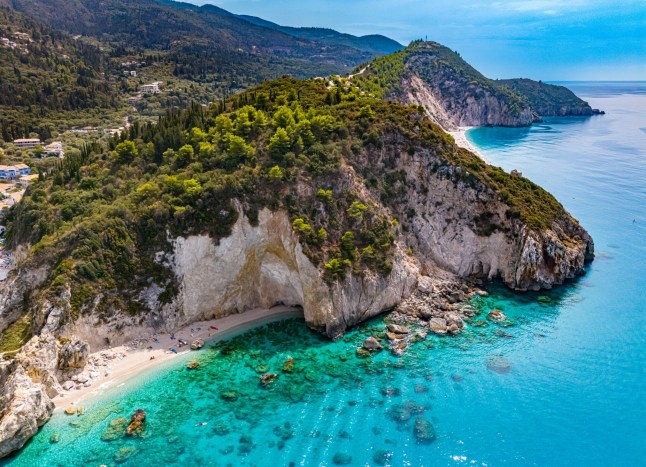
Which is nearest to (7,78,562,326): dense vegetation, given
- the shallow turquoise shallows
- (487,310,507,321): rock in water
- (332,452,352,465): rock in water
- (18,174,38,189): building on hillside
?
the shallow turquoise shallows

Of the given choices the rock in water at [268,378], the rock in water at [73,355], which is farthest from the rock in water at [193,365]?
the rock in water at [73,355]

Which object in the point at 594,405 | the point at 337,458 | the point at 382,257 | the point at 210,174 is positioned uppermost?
the point at 210,174

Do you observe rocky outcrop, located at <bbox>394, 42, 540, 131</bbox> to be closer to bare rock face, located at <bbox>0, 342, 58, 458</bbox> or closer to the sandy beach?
the sandy beach

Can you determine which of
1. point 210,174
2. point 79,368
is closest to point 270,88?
point 210,174

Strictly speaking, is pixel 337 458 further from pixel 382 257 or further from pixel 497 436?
pixel 382 257

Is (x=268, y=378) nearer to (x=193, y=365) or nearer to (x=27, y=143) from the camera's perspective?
(x=193, y=365)

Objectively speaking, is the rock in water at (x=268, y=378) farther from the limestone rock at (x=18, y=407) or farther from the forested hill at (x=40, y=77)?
the forested hill at (x=40, y=77)

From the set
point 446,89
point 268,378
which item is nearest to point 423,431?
point 268,378
